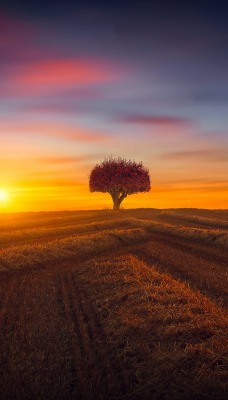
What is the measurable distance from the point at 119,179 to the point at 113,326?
189 feet

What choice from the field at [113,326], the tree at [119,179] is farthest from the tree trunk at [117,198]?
the field at [113,326]

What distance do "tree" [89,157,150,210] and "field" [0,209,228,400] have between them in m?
44.3

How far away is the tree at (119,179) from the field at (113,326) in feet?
145

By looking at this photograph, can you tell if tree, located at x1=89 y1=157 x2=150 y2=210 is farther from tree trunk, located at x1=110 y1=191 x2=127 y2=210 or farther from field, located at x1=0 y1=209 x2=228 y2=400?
field, located at x1=0 y1=209 x2=228 y2=400

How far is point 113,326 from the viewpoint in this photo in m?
13.0

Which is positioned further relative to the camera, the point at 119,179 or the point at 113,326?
the point at 119,179

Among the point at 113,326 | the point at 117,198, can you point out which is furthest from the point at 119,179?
the point at 113,326

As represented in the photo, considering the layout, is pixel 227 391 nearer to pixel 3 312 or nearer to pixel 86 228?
pixel 3 312

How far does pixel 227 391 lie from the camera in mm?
9195

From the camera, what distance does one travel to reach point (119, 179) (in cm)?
7019

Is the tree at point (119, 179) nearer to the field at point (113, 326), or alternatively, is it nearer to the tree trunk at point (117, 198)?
the tree trunk at point (117, 198)

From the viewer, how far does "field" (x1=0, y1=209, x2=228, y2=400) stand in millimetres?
9523

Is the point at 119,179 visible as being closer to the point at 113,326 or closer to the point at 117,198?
the point at 117,198

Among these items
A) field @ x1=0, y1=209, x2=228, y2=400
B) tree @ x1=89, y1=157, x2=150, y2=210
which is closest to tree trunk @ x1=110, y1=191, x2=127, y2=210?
tree @ x1=89, y1=157, x2=150, y2=210
